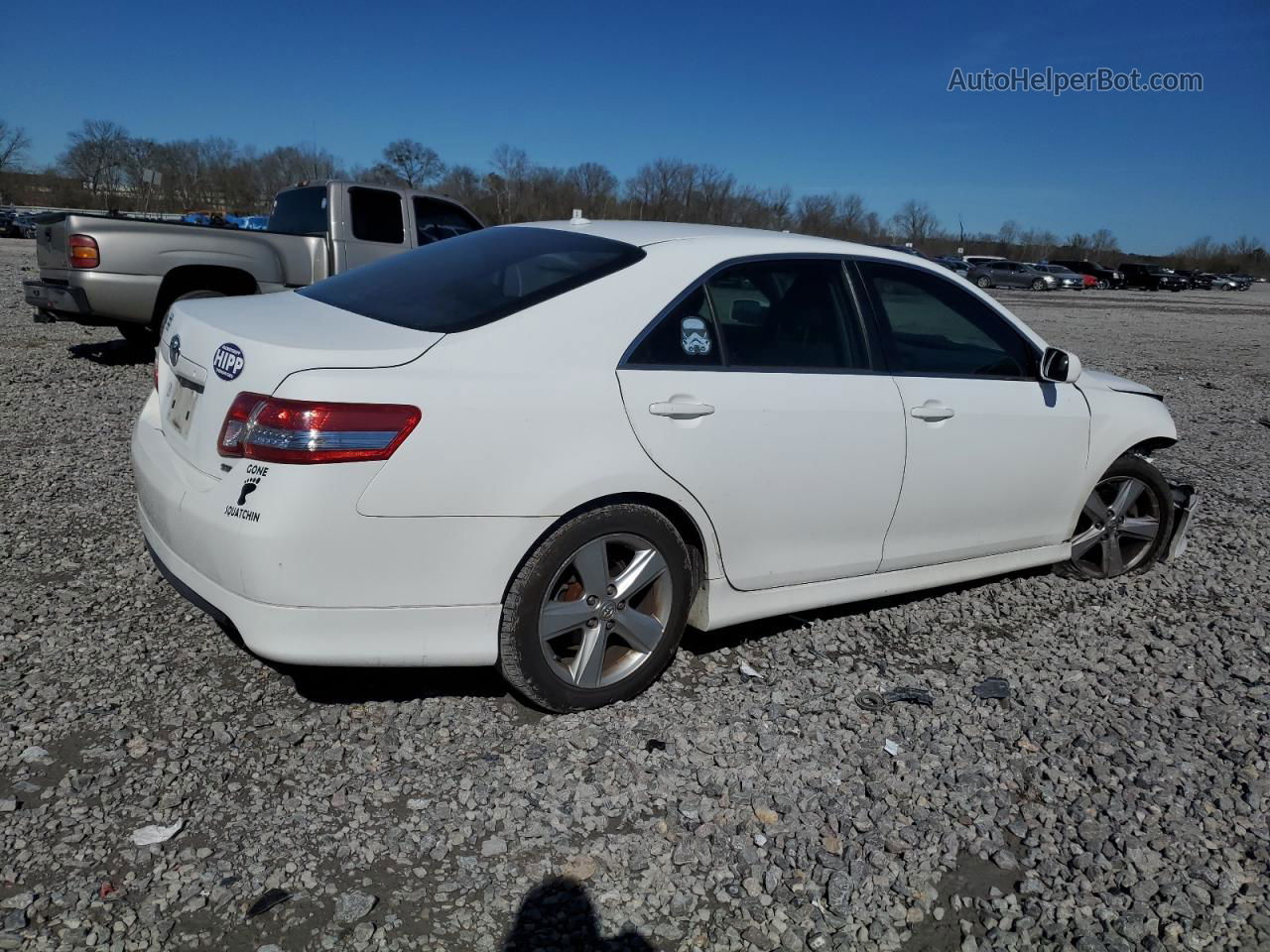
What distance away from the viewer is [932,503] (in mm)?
3852

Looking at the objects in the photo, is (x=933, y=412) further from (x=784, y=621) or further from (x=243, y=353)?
(x=243, y=353)

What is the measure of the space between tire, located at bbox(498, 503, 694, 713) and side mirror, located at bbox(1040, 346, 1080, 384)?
1.94 metres

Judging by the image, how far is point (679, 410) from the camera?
3.11m

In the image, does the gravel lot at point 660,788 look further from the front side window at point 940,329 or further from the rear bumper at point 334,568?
the front side window at point 940,329

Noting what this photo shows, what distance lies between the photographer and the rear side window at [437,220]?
33.7 ft

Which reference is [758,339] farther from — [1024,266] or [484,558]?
[1024,266]

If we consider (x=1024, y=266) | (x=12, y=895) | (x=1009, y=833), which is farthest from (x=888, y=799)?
(x=1024, y=266)

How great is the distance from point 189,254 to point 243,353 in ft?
22.3

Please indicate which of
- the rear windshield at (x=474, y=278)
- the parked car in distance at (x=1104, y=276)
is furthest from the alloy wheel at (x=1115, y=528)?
the parked car in distance at (x=1104, y=276)

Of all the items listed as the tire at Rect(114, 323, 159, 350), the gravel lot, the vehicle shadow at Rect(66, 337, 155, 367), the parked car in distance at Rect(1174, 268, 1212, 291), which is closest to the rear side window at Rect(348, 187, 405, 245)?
the tire at Rect(114, 323, 159, 350)

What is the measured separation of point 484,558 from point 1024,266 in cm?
5437

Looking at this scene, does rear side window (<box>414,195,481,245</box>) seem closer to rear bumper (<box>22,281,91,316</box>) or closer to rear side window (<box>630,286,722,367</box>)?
rear bumper (<box>22,281,91,316</box>)

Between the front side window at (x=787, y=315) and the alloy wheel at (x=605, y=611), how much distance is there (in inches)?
30.6

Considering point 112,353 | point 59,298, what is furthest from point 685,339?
point 112,353
